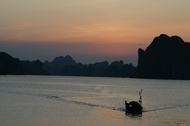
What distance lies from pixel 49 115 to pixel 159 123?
21864mm

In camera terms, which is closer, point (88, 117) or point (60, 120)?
point (60, 120)

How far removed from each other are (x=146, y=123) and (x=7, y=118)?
987 inches

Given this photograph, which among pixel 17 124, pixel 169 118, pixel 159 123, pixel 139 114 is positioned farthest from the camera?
pixel 139 114

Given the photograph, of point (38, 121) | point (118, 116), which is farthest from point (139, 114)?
point (38, 121)

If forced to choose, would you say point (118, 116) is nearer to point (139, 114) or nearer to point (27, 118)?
point (139, 114)

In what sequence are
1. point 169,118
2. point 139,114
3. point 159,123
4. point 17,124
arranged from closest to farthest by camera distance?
point 17,124 → point 159,123 → point 169,118 → point 139,114

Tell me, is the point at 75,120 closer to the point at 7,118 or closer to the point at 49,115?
the point at 49,115

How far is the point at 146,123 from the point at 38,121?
750 inches

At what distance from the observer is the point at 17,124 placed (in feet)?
188

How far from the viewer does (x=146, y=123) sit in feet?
203

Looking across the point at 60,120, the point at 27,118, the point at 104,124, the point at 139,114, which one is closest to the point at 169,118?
the point at 139,114

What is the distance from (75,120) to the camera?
63.7m

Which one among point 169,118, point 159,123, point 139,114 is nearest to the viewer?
point 159,123

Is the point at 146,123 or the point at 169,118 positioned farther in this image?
the point at 169,118
